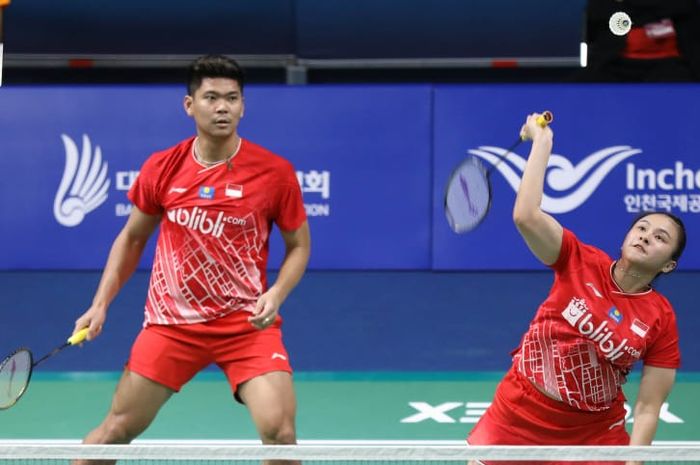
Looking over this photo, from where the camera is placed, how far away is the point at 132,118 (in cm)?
888

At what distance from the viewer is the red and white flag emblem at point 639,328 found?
14.2 feet

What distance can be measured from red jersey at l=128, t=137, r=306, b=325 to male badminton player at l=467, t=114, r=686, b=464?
1.00 metres

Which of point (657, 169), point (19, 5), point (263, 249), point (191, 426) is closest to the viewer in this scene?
point (263, 249)

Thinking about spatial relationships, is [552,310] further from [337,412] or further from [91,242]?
[91,242]

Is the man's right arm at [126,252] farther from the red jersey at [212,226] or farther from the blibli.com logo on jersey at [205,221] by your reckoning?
the blibli.com logo on jersey at [205,221]

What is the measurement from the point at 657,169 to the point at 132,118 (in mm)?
3482

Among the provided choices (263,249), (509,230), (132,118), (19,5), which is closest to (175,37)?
(19,5)

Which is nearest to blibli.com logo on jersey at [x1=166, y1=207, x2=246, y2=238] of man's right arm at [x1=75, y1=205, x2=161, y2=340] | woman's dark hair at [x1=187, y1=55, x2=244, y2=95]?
man's right arm at [x1=75, y1=205, x2=161, y2=340]

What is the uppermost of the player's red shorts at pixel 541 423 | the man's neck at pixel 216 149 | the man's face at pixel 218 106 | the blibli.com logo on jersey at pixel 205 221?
the man's face at pixel 218 106

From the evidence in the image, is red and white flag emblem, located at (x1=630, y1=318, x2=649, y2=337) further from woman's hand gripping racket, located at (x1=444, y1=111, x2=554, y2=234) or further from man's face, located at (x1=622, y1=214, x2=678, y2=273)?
woman's hand gripping racket, located at (x1=444, y1=111, x2=554, y2=234)

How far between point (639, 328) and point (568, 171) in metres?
4.49

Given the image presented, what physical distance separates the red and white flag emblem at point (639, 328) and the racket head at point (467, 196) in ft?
2.15

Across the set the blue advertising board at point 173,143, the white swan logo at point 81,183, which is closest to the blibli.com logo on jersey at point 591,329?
the blue advertising board at point 173,143

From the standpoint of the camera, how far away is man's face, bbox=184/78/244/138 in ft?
15.9
